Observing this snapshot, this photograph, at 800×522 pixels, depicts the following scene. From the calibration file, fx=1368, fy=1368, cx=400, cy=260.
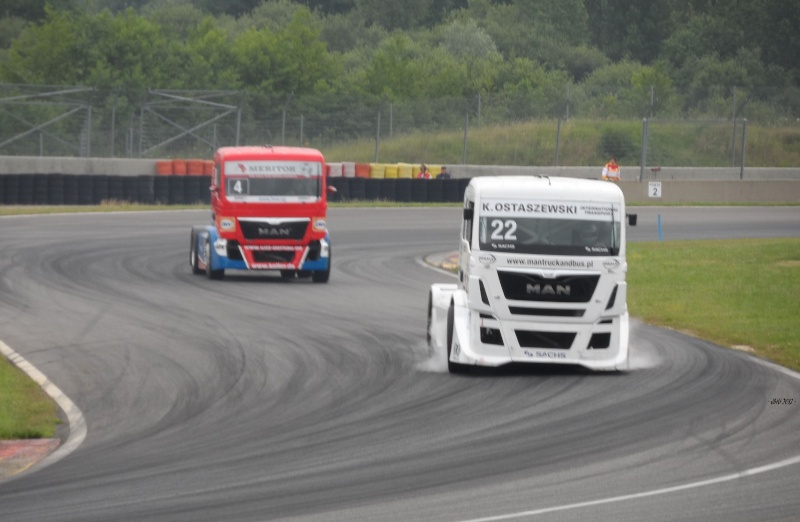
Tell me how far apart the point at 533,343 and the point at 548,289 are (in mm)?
590

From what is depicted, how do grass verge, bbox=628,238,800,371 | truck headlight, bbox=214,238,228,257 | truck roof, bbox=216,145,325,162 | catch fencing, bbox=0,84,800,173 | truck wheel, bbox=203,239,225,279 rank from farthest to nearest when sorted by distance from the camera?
1. catch fencing, bbox=0,84,800,173
2. truck roof, bbox=216,145,325,162
3. truck wheel, bbox=203,239,225,279
4. truck headlight, bbox=214,238,228,257
5. grass verge, bbox=628,238,800,371

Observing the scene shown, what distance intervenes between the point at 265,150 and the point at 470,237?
10192mm

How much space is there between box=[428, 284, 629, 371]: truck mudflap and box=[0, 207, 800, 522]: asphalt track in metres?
0.21

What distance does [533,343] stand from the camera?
14273 mm

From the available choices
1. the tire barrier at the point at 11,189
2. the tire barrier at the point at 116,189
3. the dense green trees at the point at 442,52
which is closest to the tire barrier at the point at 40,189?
the tire barrier at the point at 11,189

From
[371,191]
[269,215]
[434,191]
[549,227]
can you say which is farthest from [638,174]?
[549,227]

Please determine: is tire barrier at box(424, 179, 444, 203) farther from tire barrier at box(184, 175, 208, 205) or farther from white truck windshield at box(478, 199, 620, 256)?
white truck windshield at box(478, 199, 620, 256)

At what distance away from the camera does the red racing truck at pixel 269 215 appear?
23750mm

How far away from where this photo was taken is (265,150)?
24328 mm

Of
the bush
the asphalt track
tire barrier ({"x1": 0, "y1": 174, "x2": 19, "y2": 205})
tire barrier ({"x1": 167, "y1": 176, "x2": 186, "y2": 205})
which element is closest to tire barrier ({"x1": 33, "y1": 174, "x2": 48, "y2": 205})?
tire barrier ({"x1": 0, "y1": 174, "x2": 19, "y2": 205})

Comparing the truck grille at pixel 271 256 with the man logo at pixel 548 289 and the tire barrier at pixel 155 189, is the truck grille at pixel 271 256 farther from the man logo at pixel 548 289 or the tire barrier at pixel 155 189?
the tire barrier at pixel 155 189

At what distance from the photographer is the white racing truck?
14211 millimetres

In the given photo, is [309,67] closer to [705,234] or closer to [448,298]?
[705,234]

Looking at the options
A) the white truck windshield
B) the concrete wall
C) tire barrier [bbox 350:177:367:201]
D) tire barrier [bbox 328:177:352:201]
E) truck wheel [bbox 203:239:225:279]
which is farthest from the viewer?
the concrete wall
